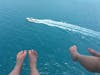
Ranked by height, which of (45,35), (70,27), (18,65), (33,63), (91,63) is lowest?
(91,63)

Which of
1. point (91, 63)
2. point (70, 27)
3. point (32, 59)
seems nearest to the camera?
point (91, 63)

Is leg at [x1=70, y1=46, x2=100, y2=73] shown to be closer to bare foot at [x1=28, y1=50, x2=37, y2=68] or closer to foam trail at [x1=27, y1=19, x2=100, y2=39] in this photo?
bare foot at [x1=28, y1=50, x2=37, y2=68]

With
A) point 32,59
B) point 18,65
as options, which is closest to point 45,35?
point 32,59

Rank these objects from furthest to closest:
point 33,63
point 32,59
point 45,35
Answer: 1. point 45,35
2. point 32,59
3. point 33,63

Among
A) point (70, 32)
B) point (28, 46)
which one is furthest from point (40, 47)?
point (70, 32)

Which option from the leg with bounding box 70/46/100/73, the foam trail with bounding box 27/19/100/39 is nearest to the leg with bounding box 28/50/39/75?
the leg with bounding box 70/46/100/73

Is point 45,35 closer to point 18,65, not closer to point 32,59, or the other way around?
point 32,59

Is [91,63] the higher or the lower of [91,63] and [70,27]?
the lower

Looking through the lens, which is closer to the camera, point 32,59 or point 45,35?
point 32,59

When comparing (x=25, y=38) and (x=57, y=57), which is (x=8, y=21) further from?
(x=57, y=57)
